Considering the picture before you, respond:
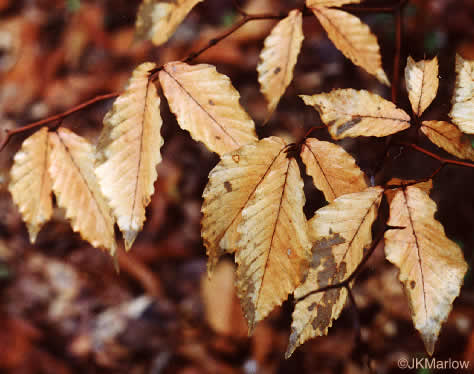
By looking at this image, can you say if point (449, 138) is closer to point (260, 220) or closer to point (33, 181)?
point (260, 220)

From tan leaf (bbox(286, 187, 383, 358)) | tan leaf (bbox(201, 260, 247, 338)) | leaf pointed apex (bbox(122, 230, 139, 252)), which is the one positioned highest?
leaf pointed apex (bbox(122, 230, 139, 252))

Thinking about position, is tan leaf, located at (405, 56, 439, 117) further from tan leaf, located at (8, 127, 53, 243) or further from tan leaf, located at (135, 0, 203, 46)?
tan leaf, located at (8, 127, 53, 243)

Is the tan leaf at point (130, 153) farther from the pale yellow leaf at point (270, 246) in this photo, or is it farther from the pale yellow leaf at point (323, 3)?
the pale yellow leaf at point (323, 3)

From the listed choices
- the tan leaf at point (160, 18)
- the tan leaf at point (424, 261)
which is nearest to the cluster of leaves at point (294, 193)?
the tan leaf at point (424, 261)

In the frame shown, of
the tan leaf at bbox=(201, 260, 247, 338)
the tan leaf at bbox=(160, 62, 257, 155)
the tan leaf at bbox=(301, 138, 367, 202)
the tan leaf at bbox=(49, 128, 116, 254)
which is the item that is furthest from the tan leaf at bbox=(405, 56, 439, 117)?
the tan leaf at bbox=(201, 260, 247, 338)

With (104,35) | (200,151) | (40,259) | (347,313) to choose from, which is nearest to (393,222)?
(347,313)

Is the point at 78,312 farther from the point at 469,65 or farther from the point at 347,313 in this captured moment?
the point at 469,65
